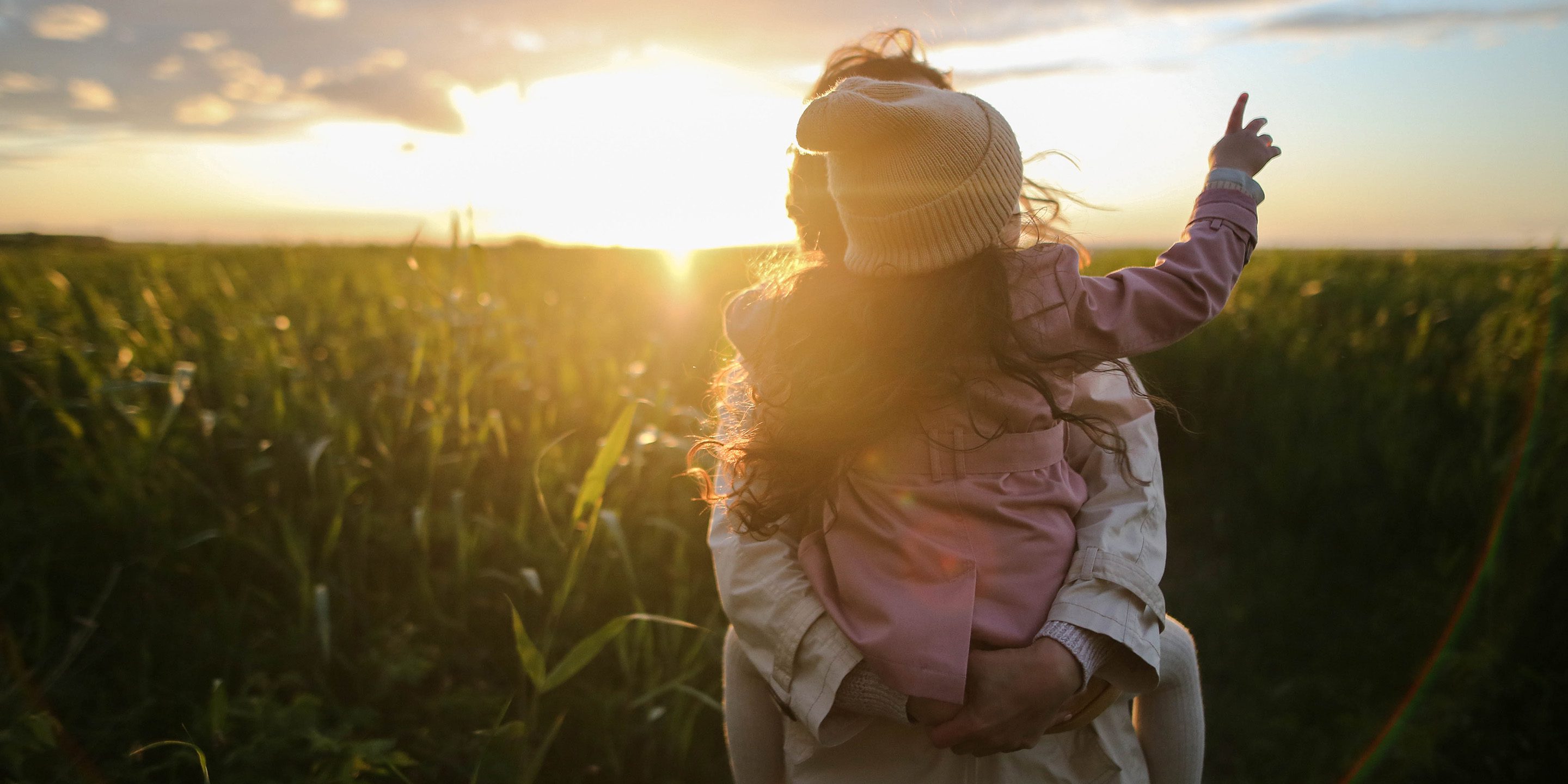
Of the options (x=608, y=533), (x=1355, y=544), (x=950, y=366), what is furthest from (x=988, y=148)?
(x=1355, y=544)

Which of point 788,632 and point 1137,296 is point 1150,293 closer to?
point 1137,296

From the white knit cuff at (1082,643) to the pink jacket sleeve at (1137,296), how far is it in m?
0.38

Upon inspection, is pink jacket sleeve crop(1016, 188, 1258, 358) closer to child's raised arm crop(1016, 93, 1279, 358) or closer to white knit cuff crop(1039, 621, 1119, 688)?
child's raised arm crop(1016, 93, 1279, 358)

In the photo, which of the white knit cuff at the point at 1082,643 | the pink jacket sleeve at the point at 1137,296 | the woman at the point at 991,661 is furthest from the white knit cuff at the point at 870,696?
the pink jacket sleeve at the point at 1137,296

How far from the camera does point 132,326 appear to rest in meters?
4.02

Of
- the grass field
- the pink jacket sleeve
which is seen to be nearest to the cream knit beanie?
the pink jacket sleeve

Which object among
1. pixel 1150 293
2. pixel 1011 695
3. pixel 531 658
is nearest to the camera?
pixel 1011 695

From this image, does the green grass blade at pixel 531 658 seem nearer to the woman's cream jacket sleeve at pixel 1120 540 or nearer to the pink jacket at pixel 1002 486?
the pink jacket at pixel 1002 486

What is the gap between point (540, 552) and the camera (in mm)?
2393

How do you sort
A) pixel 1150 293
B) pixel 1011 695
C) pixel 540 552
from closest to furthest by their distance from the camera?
1. pixel 1011 695
2. pixel 1150 293
3. pixel 540 552

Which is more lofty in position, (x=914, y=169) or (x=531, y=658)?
(x=914, y=169)

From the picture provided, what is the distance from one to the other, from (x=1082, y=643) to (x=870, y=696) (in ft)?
0.97

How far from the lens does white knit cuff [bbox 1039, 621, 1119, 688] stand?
42.8 inches

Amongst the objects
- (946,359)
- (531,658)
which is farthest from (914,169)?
(531,658)
